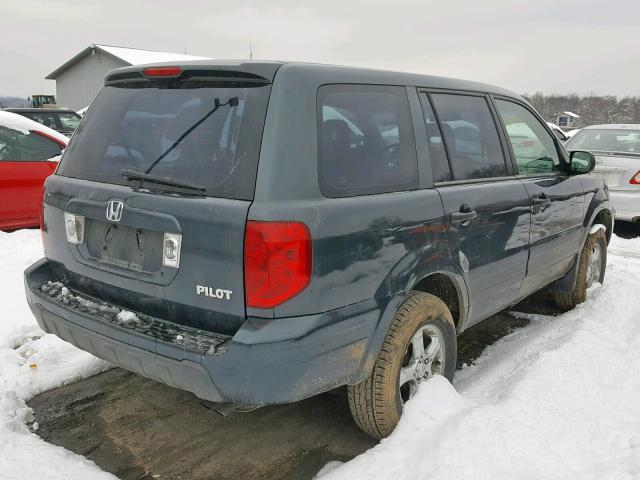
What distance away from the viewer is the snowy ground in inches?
96.2

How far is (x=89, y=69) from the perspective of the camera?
1468 inches

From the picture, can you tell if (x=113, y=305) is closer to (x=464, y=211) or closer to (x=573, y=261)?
(x=464, y=211)

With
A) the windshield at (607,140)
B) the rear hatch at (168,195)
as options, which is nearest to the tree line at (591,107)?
the windshield at (607,140)

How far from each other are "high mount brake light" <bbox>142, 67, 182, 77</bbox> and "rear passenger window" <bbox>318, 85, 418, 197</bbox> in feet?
2.28

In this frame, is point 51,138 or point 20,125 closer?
point 20,125

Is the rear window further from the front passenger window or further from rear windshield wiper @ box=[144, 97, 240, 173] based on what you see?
the front passenger window

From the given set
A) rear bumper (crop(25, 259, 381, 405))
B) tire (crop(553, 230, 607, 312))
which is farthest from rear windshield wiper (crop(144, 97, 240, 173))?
tire (crop(553, 230, 607, 312))

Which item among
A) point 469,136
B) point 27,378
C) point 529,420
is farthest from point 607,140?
point 27,378

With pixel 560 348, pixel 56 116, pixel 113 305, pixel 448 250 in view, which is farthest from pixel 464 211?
pixel 56 116

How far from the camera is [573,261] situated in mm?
4586

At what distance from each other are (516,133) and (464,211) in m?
1.17

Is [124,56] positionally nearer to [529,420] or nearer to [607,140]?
[607,140]

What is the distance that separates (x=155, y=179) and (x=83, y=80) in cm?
3999

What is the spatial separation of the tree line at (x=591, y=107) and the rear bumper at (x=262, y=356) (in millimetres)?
58536
